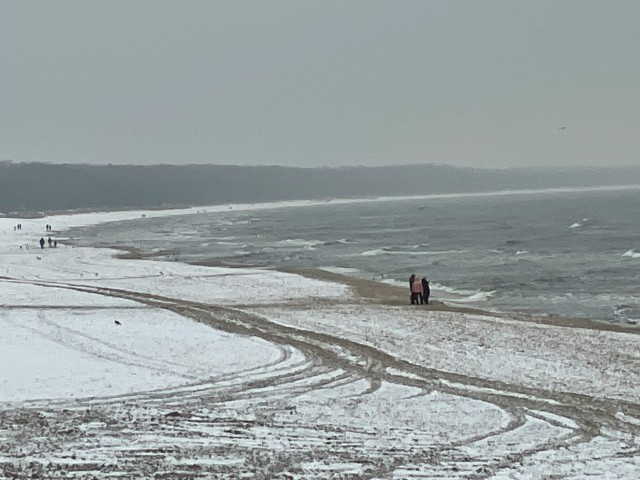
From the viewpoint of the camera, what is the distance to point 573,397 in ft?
59.3

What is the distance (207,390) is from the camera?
17.9 meters

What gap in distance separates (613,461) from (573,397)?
16.9 feet

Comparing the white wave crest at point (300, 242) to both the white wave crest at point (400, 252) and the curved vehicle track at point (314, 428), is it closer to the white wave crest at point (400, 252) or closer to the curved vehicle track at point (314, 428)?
Result: the white wave crest at point (400, 252)

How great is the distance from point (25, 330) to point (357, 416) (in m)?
13.7

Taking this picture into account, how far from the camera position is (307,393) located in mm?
17766

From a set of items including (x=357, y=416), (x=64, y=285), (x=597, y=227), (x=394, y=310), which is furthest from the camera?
(x=597, y=227)

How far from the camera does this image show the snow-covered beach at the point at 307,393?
12406 millimetres

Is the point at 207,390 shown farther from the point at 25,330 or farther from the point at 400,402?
the point at 25,330

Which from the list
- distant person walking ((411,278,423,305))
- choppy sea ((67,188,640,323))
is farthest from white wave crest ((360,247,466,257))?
distant person walking ((411,278,423,305))

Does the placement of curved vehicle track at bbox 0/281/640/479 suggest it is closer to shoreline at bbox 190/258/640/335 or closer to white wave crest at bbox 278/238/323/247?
shoreline at bbox 190/258/640/335

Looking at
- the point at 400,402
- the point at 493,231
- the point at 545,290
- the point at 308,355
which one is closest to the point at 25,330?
the point at 308,355

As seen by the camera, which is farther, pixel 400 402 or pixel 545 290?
pixel 545 290

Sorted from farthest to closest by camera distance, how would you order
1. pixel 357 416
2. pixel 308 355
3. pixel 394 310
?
pixel 394 310 → pixel 308 355 → pixel 357 416

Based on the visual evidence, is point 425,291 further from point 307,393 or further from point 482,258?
point 482,258
